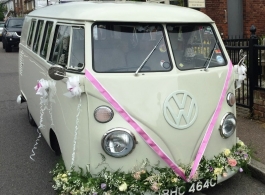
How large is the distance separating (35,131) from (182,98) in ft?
12.8

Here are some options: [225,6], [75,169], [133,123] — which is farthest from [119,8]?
[225,6]

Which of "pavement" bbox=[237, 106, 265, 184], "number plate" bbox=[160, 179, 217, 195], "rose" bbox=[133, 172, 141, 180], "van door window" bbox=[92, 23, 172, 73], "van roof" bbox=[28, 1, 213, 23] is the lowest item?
"pavement" bbox=[237, 106, 265, 184]

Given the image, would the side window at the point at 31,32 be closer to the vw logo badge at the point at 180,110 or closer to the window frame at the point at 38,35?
the window frame at the point at 38,35

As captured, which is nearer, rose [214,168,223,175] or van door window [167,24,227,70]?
rose [214,168,223,175]

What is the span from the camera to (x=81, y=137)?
3846mm

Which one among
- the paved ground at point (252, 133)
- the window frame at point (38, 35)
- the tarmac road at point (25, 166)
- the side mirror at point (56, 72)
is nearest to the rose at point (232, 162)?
the tarmac road at point (25, 166)

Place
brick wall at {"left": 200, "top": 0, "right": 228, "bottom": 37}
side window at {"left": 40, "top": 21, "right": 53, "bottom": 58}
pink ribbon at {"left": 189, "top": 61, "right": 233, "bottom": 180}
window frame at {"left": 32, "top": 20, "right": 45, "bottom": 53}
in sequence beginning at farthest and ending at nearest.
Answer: brick wall at {"left": 200, "top": 0, "right": 228, "bottom": 37}, window frame at {"left": 32, "top": 20, "right": 45, "bottom": 53}, side window at {"left": 40, "top": 21, "right": 53, "bottom": 58}, pink ribbon at {"left": 189, "top": 61, "right": 233, "bottom": 180}

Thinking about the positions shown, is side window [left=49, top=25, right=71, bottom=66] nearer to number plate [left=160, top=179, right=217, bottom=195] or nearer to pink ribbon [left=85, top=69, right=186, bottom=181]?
pink ribbon [left=85, top=69, right=186, bottom=181]

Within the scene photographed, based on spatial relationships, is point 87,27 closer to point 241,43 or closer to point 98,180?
point 98,180

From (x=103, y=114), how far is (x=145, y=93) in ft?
1.47

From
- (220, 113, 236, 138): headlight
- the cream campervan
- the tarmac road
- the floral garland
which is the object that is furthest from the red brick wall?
the floral garland

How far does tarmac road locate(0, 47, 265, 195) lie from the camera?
461 centimetres

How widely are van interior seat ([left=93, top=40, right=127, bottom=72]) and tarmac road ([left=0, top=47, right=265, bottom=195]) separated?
1.63m

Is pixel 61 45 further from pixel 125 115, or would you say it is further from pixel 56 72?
pixel 125 115
